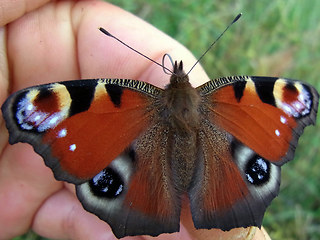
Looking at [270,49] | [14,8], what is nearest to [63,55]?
[14,8]

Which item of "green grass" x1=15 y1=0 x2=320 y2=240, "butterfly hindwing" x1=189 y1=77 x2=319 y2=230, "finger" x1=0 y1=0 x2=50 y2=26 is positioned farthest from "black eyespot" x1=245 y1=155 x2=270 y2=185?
"finger" x1=0 y1=0 x2=50 y2=26

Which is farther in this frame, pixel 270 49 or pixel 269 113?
pixel 270 49

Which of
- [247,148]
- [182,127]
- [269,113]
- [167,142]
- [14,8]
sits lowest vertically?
[14,8]

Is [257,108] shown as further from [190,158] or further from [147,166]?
[147,166]

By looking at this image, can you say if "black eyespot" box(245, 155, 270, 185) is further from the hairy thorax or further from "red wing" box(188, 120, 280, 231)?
the hairy thorax

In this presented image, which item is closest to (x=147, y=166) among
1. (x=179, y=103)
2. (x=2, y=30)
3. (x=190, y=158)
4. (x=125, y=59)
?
(x=190, y=158)

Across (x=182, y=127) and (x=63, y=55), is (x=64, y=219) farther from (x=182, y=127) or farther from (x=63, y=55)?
(x=182, y=127)

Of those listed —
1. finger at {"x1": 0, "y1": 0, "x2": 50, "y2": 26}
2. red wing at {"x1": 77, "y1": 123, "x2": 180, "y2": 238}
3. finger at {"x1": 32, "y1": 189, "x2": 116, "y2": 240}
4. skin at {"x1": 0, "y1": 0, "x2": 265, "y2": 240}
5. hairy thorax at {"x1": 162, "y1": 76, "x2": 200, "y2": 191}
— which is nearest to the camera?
red wing at {"x1": 77, "y1": 123, "x2": 180, "y2": 238}
